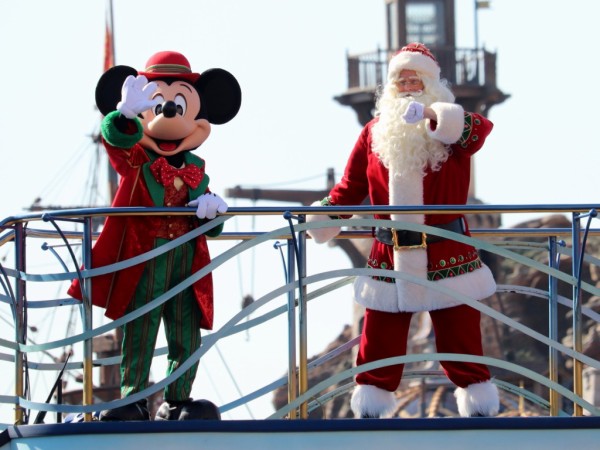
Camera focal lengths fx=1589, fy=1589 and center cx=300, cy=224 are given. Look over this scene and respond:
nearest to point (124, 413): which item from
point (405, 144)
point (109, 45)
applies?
point (405, 144)

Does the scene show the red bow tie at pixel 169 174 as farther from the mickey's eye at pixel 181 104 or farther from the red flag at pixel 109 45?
the red flag at pixel 109 45

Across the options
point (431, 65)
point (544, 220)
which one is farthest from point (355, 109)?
point (431, 65)

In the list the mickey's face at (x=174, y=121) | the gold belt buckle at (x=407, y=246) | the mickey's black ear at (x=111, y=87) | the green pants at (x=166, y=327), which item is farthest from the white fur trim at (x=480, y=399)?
the mickey's black ear at (x=111, y=87)

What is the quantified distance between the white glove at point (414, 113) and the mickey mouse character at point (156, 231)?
2.50ft

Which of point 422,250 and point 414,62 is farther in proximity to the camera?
point 414,62

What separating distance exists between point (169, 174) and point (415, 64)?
1068 millimetres

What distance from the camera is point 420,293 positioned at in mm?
6023

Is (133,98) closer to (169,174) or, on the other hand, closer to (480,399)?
(169,174)

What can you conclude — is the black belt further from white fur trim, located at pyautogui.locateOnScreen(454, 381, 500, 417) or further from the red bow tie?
the red bow tie

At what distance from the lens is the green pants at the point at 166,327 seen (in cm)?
595

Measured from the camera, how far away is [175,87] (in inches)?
245

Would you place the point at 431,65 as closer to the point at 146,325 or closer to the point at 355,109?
the point at 146,325

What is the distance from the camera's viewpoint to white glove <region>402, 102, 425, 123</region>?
592 cm

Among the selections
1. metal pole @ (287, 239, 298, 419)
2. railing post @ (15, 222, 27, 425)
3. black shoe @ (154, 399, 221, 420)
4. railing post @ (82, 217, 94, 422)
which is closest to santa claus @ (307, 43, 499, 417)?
metal pole @ (287, 239, 298, 419)
